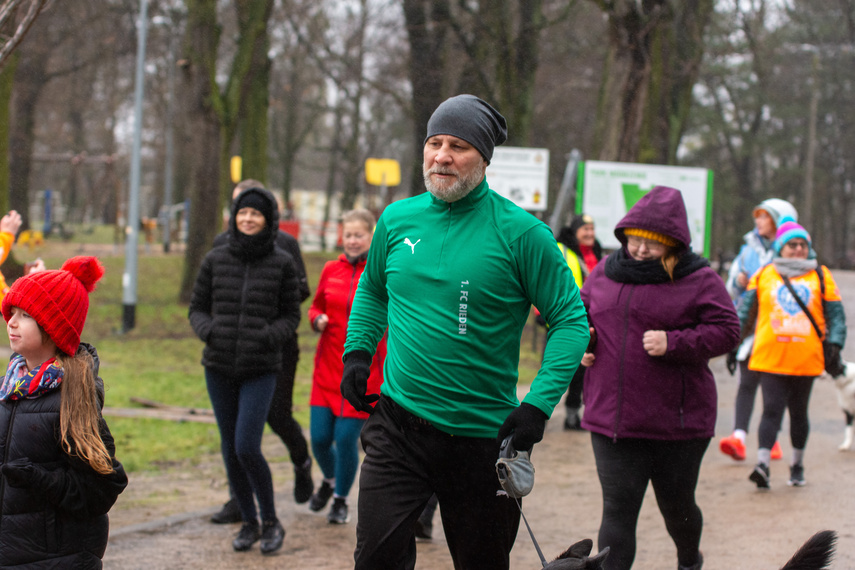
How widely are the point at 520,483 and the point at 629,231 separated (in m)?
1.72

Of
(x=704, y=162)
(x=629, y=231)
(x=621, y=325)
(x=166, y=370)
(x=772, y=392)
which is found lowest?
(x=166, y=370)

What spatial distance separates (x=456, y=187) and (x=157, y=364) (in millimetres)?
11230

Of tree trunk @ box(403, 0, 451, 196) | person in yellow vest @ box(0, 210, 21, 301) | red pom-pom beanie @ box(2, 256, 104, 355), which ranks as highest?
tree trunk @ box(403, 0, 451, 196)

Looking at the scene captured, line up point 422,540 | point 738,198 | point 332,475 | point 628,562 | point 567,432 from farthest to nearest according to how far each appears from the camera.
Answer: point 738,198 → point 567,432 → point 332,475 → point 422,540 → point 628,562

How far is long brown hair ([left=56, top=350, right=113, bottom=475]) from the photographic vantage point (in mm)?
3115

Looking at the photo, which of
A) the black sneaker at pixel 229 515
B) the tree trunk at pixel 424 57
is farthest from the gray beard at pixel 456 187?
the tree trunk at pixel 424 57

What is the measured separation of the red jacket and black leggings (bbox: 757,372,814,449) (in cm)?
292

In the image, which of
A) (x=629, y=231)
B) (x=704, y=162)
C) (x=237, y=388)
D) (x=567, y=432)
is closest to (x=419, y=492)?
(x=629, y=231)

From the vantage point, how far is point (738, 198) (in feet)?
151

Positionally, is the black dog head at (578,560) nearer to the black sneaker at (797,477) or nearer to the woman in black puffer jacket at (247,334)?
the woman in black puffer jacket at (247,334)

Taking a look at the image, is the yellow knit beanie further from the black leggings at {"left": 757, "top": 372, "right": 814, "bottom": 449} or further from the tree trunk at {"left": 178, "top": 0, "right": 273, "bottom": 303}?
the tree trunk at {"left": 178, "top": 0, "right": 273, "bottom": 303}

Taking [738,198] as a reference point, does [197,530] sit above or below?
below

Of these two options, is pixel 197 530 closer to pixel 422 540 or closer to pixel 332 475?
pixel 332 475

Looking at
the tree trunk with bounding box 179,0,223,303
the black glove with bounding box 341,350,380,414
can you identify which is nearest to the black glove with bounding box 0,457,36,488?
the black glove with bounding box 341,350,380,414
